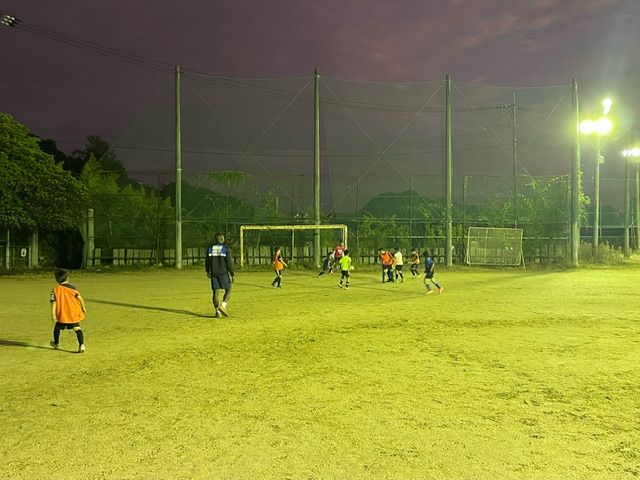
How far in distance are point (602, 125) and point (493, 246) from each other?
962 cm

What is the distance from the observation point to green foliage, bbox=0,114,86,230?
24.8 meters

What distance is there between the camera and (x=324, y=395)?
605cm

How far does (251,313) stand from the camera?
12.6 metres

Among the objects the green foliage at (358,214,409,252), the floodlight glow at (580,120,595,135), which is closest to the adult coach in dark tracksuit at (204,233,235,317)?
the green foliage at (358,214,409,252)

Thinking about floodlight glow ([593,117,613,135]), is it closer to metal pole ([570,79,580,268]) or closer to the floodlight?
metal pole ([570,79,580,268])

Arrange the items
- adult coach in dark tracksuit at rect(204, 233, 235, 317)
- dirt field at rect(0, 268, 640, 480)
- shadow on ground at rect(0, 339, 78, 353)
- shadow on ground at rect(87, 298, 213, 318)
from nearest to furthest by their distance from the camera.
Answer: dirt field at rect(0, 268, 640, 480) → shadow on ground at rect(0, 339, 78, 353) → adult coach in dark tracksuit at rect(204, 233, 235, 317) → shadow on ground at rect(87, 298, 213, 318)

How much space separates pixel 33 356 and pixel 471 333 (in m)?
7.44

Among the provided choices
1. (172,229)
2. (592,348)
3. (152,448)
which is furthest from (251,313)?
(172,229)

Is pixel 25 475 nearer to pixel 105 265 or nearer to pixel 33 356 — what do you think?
pixel 33 356

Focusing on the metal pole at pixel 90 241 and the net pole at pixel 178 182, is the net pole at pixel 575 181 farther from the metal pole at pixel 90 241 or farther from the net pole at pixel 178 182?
the metal pole at pixel 90 241

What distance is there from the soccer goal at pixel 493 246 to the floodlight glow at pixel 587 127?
7.06 m

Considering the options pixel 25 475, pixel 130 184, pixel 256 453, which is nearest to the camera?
pixel 25 475

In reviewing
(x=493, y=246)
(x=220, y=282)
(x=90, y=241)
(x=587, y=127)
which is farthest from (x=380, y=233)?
(x=220, y=282)

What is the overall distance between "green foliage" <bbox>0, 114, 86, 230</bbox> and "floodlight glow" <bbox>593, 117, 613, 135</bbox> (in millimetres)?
29249
